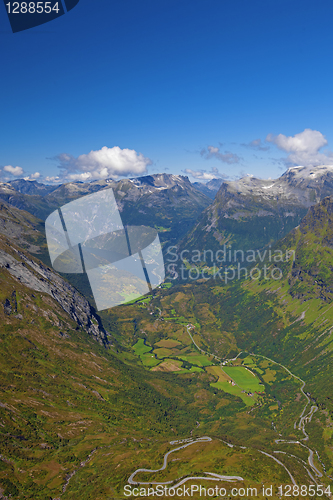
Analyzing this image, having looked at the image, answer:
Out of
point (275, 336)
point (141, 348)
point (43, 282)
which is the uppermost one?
point (43, 282)

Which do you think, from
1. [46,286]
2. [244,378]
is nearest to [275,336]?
[244,378]

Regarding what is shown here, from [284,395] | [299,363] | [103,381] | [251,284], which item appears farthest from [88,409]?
[251,284]

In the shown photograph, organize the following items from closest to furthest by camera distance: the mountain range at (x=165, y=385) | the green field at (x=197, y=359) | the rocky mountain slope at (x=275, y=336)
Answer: the mountain range at (x=165, y=385) < the rocky mountain slope at (x=275, y=336) < the green field at (x=197, y=359)

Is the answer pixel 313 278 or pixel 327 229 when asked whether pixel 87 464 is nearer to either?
pixel 313 278

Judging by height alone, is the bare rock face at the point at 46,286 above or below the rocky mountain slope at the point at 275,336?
above

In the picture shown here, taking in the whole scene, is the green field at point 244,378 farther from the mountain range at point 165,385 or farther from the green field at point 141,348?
the green field at point 141,348

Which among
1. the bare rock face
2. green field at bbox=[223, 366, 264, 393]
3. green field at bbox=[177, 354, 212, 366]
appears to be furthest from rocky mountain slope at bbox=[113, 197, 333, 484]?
the bare rock face

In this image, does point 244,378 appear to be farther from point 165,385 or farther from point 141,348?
Answer: point 141,348

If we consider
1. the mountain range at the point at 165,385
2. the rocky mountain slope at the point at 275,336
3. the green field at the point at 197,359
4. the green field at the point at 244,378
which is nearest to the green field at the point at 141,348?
the mountain range at the point at 165,385
